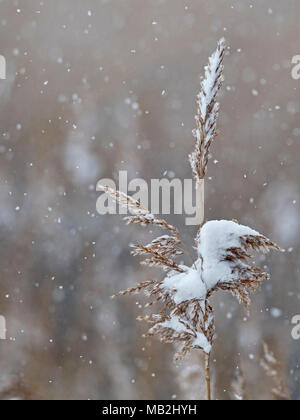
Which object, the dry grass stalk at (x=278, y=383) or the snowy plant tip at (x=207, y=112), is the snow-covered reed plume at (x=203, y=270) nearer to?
the snowy plant tip at (x=207, y=112)

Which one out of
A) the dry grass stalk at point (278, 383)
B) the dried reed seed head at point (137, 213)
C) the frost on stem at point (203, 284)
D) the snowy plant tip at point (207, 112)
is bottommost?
the dry grass stalk at point (278, 383)

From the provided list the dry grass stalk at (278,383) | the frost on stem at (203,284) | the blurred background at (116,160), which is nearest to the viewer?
the frost on stem at (203,284)

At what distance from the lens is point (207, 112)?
1.42m

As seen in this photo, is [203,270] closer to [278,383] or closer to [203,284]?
[203,284]

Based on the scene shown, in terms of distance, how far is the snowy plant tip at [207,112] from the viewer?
4.59ft

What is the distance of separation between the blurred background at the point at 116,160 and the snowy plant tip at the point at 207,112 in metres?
5.22

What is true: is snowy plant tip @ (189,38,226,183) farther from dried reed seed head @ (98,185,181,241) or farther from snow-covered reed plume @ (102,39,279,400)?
dried reed seed head @ (98,185,181,241)

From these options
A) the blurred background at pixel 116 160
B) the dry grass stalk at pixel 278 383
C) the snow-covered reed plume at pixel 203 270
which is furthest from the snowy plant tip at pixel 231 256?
the blurred background at pixel 116 160

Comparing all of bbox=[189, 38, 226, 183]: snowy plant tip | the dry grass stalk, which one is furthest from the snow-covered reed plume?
the dry grass stalk

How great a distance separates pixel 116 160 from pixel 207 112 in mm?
5766

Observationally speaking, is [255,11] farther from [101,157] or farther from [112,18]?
[101,157]

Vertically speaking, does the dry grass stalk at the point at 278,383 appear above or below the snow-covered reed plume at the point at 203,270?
below
